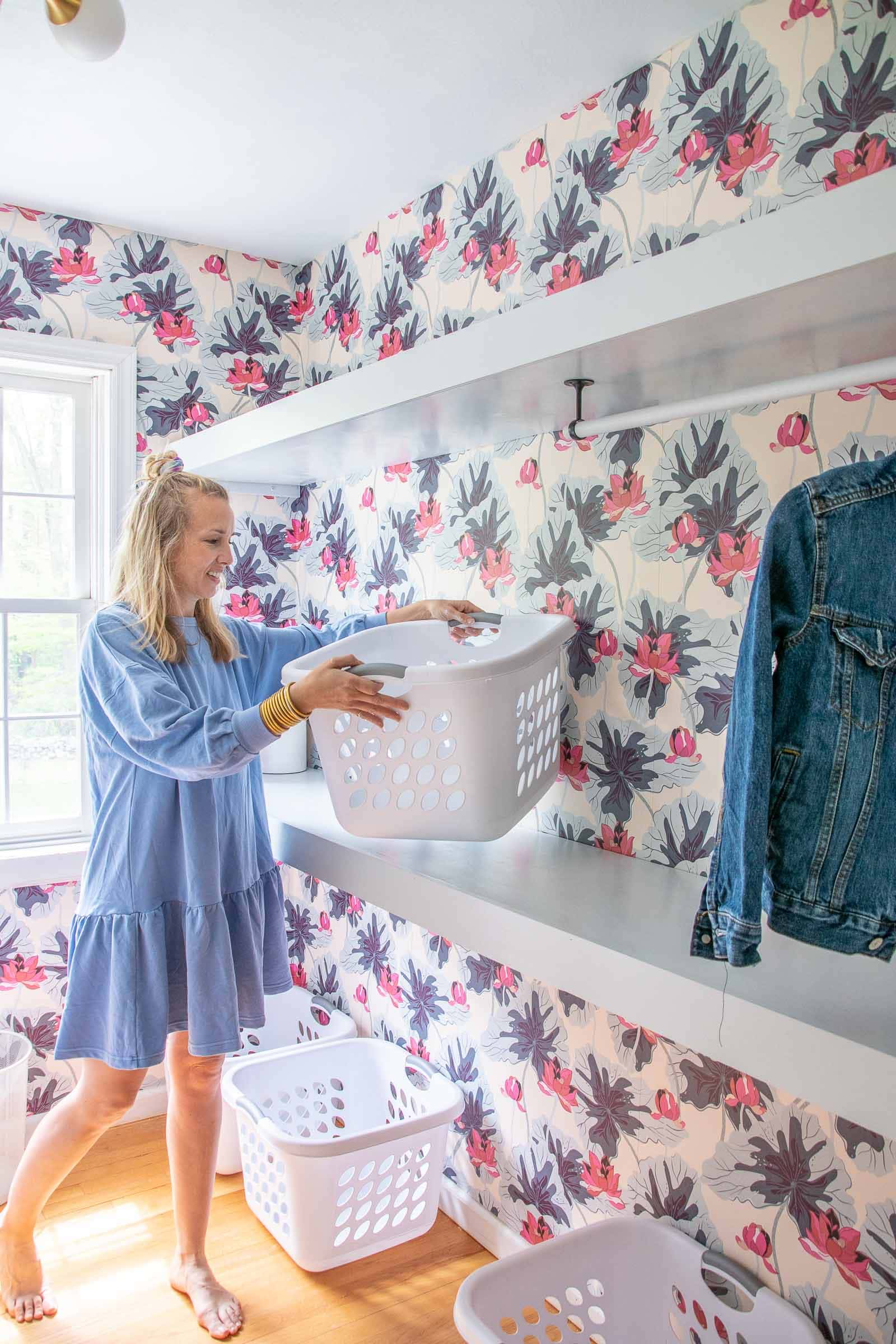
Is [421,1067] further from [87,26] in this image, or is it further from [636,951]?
[87,26]

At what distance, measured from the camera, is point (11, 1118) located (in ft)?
7.56

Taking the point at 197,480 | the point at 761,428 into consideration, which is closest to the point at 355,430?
the point at 197,480

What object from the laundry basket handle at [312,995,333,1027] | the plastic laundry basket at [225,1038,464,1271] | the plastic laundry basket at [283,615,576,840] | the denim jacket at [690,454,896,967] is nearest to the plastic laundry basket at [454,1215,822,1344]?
the plastic laundry basket at [225,1038,464,1271]

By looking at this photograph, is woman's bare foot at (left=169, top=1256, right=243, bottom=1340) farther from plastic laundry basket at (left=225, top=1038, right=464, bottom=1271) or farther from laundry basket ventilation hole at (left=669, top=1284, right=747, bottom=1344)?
laundry basket ventilation hole at (left=669, top=1284, right=747, bottom=1344)

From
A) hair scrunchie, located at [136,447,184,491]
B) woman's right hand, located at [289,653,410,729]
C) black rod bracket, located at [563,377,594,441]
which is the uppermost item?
black rod bracket, located at [563,377,594,441]

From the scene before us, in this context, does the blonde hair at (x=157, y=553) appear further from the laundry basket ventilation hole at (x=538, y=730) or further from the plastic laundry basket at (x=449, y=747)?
the laundry basket ventilation hole at (x=538, y=730)

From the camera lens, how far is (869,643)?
39.9 inches

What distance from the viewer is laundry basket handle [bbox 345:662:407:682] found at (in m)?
1.47

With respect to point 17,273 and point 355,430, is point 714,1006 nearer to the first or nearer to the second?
point 355,430

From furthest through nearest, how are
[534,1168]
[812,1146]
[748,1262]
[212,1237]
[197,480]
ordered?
[212,1237]
[534,1168]
[197,480]
[748,1262]
[812,1146]

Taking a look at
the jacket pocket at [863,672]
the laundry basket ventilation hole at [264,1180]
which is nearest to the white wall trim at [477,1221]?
the laundry basket ventilation hole at [264,1180]

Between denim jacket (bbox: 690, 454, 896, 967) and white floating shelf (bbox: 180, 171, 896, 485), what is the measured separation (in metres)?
0.20

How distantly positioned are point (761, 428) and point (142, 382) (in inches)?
68.5

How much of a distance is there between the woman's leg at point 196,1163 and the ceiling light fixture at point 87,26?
1.57 m
